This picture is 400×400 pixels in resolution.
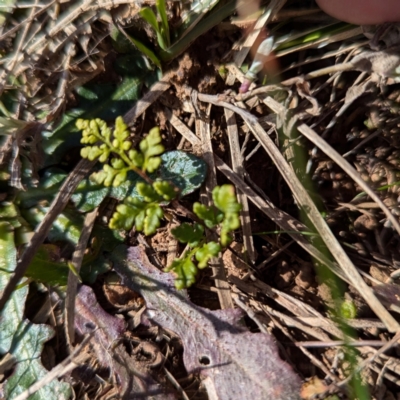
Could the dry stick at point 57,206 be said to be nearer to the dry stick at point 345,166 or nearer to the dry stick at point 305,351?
the dry stick at point 345,166

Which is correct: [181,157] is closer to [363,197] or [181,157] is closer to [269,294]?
[269,294]

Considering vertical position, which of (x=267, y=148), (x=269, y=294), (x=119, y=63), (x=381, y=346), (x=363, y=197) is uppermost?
(x=119, y=63)

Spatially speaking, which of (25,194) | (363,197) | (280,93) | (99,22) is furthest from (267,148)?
(25,194)

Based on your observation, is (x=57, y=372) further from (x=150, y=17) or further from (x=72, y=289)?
(x=150, y=17)

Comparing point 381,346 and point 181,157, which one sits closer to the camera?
point 381,346

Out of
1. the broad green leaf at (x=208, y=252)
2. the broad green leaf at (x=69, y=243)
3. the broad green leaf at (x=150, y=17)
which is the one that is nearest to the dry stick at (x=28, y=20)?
the broad green leaf at (x=150, y=17)

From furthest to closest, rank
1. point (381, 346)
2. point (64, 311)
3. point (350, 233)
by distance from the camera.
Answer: point (350, 233) < point (64, 311) < point (381, 346)

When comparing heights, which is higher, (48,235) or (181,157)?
(181,157)

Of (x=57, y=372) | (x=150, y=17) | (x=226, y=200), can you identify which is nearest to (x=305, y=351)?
(x=226, y=200)
